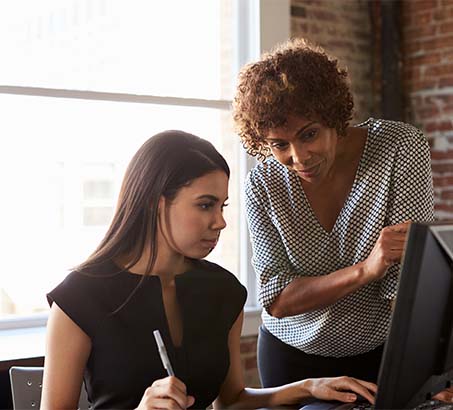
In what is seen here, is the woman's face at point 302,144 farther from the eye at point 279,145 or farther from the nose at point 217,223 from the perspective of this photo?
the nose at point 217,223

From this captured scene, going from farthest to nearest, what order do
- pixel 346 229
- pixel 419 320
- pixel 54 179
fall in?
pixel 54 179 → pixel 346 229 → pixel 419 320

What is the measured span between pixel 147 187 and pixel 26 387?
58 cm

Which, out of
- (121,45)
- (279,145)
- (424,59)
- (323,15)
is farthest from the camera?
(424,59)

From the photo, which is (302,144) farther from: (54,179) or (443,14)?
(443,14)

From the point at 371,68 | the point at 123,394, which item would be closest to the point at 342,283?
the point at 123,394

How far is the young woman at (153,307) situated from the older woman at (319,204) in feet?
0.63

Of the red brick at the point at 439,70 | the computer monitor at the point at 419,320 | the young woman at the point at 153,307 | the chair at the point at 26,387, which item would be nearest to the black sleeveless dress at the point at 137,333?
the young woman at the point at 153,307

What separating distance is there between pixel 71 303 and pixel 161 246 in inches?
9.6

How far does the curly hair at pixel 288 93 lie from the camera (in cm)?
196

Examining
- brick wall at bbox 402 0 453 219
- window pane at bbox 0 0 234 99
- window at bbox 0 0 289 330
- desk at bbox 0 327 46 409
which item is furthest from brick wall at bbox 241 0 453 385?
desk at bbox 0 327 46 409

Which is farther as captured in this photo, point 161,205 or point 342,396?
point 161,205

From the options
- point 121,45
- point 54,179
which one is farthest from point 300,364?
point 121,45

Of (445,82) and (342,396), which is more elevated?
(445,82)

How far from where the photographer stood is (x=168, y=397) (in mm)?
1482
